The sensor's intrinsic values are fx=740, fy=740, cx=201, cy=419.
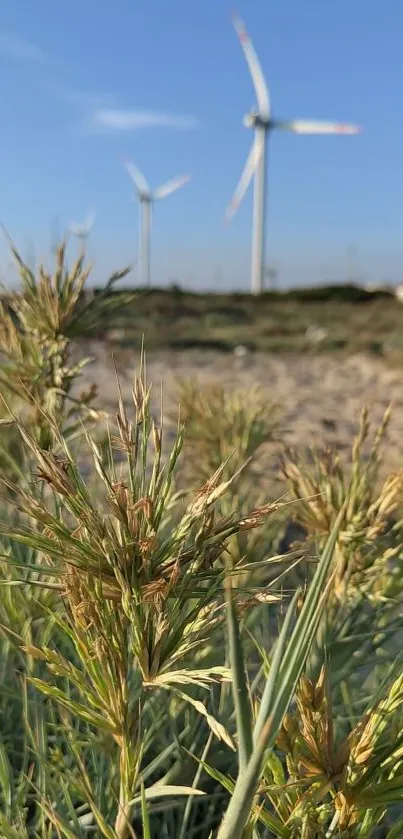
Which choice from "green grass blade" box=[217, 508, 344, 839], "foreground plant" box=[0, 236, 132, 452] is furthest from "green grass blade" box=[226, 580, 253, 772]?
"foreground plant" box=[0, 236, 132, 452]

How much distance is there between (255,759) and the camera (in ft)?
1.55

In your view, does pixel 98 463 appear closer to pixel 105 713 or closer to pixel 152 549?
pixel 152 549

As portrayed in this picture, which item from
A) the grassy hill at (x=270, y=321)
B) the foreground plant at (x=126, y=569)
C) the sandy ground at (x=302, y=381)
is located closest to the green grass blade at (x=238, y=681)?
the foreground plant at (x=126, y=569)

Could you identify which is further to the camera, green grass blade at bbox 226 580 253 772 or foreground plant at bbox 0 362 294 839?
foreground plant at bbox 0 362 294 839

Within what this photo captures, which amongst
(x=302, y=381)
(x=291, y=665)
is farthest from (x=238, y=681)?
(x=302, y=381)

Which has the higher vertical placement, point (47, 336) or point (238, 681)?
point (47, 336)

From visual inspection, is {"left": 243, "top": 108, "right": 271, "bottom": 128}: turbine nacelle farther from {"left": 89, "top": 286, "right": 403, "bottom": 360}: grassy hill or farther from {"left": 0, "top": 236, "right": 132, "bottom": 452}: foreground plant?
{"left": 0, "top": 236, "right": 132, "bottom": 452}: foreground plant

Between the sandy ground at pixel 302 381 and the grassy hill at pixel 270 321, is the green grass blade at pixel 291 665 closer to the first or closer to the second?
the sandy ground at pixel 302 381

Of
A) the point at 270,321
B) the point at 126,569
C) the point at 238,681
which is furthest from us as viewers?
the point at 270,321

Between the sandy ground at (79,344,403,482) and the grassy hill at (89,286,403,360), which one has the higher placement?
the grassy hill at (89,286,403,360)

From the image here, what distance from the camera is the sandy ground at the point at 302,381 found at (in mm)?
5000

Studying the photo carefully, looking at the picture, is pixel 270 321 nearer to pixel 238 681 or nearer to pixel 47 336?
pixel 47 336

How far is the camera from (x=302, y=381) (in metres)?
7.84

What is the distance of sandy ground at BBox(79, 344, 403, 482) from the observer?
16.4 feet
